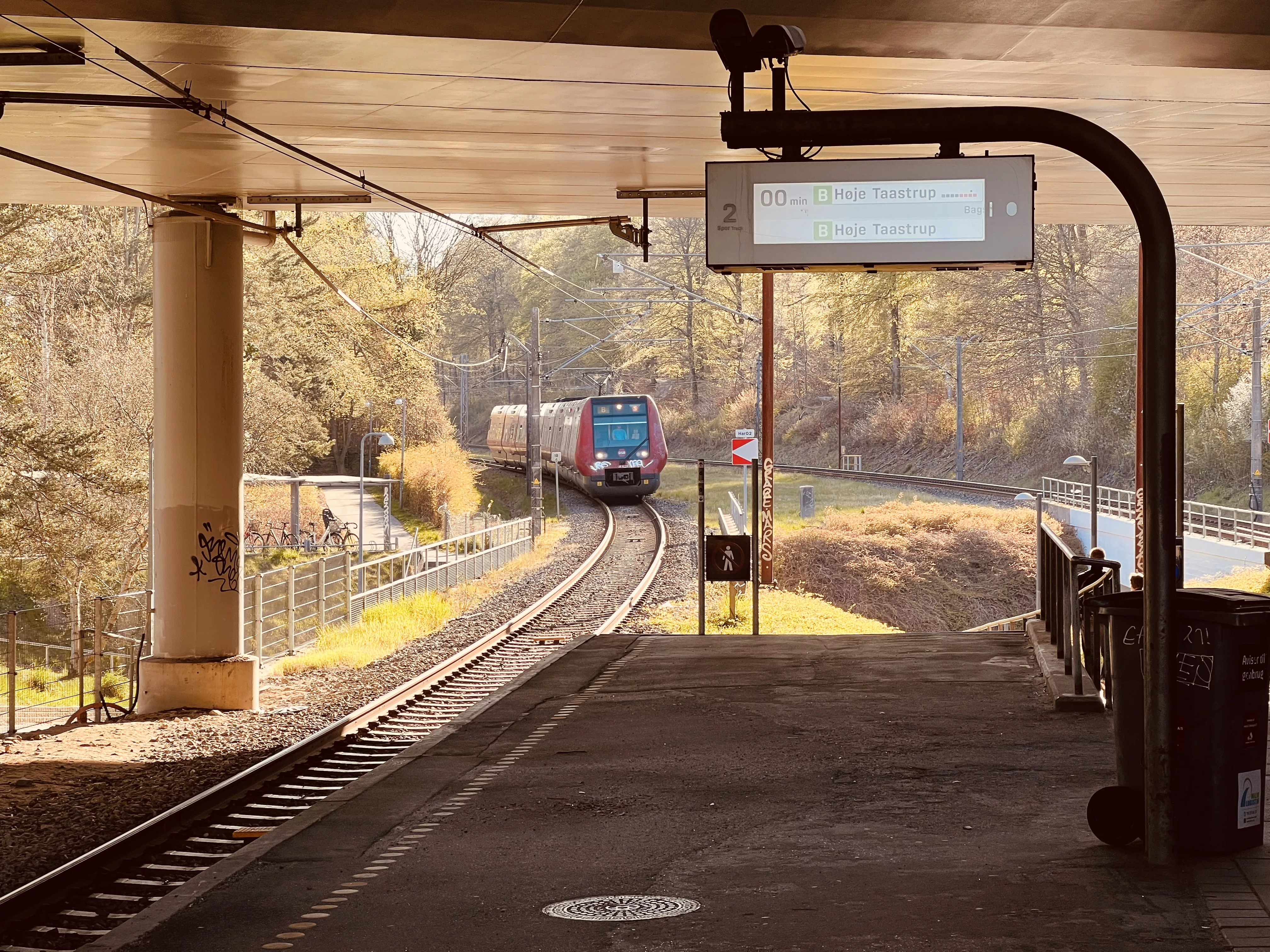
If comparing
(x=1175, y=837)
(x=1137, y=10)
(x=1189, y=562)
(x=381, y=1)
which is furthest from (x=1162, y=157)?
(x=1189, y=562)

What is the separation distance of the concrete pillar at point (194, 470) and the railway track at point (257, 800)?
95.0 inches

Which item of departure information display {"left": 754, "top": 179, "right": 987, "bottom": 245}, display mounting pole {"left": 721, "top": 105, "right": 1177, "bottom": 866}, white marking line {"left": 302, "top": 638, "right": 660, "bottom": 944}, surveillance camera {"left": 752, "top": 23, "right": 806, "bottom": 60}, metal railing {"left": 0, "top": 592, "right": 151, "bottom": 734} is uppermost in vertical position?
surveillance camera {"left": 752, "top": 23, "right": 806, "bottom": 60}

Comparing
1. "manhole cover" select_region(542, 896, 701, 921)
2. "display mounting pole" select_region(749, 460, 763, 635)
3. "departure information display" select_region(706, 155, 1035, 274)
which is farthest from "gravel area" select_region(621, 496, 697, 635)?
"manhole cover" select_region(542, 896, 701, 921)

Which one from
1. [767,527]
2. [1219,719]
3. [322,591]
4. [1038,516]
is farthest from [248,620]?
[1219,719]

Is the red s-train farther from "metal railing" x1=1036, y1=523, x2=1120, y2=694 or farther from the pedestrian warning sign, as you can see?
"metal railing" x1=1036, y1=523, x2=1120, y2=694

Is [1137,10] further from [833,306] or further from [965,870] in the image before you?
[833,306]

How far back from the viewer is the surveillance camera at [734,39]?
620 cm

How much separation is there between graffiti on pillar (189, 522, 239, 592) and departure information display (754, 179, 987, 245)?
8863 millimetres

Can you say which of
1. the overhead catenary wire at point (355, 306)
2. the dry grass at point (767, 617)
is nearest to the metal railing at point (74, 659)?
the overhead catenary wire at point (355, 306)

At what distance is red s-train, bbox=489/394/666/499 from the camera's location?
136ft

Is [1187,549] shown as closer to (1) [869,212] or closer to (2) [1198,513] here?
(2) [1198,513]

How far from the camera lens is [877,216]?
8031mm

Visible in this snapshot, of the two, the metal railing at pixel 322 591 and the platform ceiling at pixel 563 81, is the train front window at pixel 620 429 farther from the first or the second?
the platform ceiling at pixel 563 81

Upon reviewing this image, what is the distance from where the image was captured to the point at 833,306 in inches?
Answer: 2776
